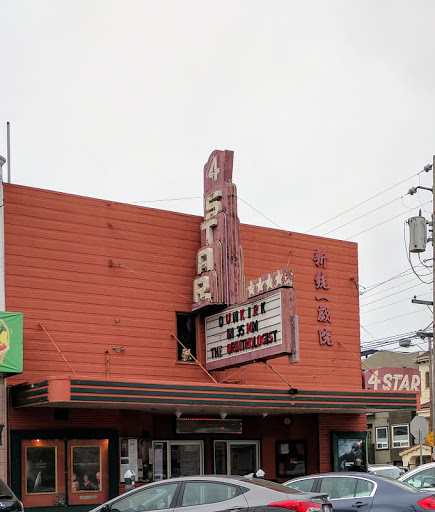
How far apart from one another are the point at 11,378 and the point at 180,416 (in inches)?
200

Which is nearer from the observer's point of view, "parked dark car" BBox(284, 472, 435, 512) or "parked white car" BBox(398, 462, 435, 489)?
"parked dark car" BBox(284, 472, 435, 512)

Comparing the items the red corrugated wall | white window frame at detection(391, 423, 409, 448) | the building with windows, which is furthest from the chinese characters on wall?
white window frame at detection(391, 423, 409, 448)

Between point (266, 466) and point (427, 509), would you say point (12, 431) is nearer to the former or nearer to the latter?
point (266, 466)

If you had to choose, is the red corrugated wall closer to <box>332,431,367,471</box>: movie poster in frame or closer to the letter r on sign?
the letter r on sign

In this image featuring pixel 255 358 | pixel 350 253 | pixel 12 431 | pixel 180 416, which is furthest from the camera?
pixel 350 253

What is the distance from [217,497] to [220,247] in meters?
11.0

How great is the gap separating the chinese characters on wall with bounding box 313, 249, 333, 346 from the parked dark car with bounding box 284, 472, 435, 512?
1084 cm

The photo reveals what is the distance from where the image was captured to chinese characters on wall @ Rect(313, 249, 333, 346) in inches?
1067

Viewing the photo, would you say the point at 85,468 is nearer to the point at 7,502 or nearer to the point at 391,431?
the point at 7,502

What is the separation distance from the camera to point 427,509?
15148 millimetres

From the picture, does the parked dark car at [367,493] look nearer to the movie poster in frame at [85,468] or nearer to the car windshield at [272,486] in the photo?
the car windshield at [272,486]

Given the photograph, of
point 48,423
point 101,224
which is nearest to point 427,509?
point 48,423

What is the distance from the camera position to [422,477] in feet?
60.6

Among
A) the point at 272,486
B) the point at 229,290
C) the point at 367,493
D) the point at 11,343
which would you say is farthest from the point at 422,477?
the point at 11,343
